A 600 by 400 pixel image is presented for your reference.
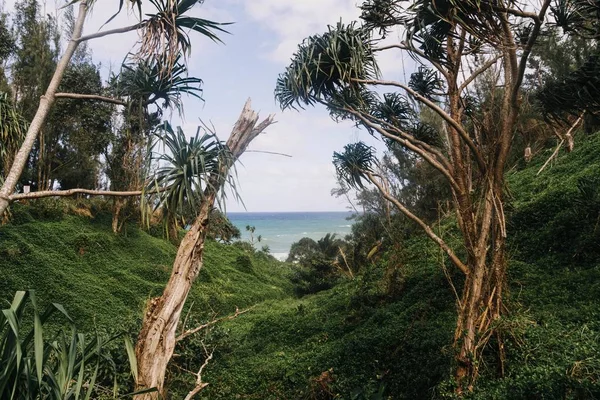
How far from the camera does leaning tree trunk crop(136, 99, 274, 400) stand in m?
3.69

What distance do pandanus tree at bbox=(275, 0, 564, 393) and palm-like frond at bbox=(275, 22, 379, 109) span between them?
0.04 feet

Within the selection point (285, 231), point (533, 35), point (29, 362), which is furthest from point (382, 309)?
point (285, 231)

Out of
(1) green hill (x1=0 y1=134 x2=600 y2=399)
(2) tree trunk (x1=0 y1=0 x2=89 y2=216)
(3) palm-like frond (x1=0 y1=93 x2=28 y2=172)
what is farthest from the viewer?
(1) green hill (x1=0 y1=134 x2=600 y2=399)

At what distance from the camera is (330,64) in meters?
4.62

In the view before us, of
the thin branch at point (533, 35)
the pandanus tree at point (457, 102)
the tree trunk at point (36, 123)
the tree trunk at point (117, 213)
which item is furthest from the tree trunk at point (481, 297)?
the tree trunk at point (117, 213)

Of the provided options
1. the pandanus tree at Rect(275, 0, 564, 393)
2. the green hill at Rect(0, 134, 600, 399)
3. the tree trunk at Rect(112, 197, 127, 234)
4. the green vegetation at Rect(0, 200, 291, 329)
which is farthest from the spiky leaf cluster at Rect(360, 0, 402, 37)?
the tree trunk at Rect(112, 197, 127, 234)

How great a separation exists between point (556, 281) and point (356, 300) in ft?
13.2

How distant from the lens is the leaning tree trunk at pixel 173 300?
369cm

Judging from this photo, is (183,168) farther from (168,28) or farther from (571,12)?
(571,12)

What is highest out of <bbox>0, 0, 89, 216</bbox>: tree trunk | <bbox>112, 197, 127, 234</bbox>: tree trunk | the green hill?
<bbox>0, 0, 89, 216</bbox>: tree trunk

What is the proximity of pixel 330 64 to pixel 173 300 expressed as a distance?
2953 mm

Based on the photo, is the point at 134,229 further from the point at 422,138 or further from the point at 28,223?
the point at 422,138

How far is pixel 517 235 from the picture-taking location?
7.56 metres

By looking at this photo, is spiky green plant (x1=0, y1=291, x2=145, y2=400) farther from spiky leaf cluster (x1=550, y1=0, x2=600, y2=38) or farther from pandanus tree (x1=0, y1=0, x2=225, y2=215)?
spiky leaf cluster (x1=550, y1=0, x2=600, y2=38)
